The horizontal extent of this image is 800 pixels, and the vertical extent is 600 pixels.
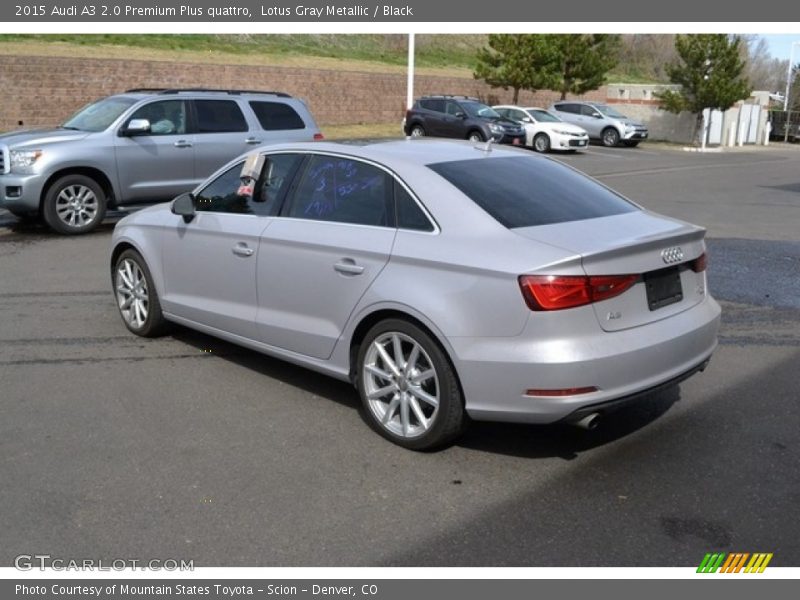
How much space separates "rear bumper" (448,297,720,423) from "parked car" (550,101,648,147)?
33865 millimetres

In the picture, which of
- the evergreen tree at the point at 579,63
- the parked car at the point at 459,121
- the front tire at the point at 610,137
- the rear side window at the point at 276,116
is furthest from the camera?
the evergreen tree at the point at 579,63

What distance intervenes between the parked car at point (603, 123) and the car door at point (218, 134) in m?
26.5

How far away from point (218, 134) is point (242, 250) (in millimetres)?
7660

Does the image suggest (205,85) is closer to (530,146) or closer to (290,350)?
(530,146)

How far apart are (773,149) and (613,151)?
39.2 feet

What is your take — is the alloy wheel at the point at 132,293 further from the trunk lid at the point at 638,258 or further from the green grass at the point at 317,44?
the green grass at the point at 317,44

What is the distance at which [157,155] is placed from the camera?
12.5m

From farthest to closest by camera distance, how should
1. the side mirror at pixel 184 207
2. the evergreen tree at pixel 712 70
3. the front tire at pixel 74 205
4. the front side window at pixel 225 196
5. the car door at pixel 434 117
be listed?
the evergreen tree at pixel 712 70 → the car door at pixel 434 117 → the front tire at pixel 74 205 → the side mirror at pixel 184 207 → the front side window at pixel 225 196

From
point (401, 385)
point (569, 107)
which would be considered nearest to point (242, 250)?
point (401, 385)

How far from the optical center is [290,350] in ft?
18.3

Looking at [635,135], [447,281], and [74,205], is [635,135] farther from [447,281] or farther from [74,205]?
[447,281]

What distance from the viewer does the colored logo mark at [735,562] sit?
3719 millimetres

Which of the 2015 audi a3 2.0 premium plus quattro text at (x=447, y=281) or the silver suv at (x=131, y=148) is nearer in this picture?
the 2015 audi a3 2.0 premium plus quattro text at (x=447, y=281)

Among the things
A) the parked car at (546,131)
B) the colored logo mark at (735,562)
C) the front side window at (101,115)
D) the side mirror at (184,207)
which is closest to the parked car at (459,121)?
the parked car at (546,131)
